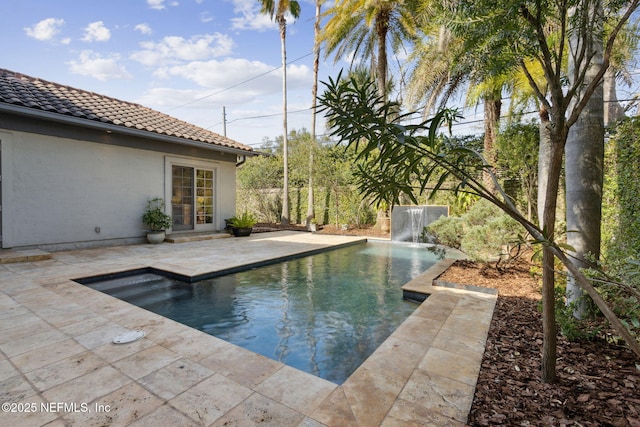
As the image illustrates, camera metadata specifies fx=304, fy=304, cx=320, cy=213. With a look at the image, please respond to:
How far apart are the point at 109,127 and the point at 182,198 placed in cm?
326

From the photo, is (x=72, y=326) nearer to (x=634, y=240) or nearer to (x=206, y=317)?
(x=206, y=317)

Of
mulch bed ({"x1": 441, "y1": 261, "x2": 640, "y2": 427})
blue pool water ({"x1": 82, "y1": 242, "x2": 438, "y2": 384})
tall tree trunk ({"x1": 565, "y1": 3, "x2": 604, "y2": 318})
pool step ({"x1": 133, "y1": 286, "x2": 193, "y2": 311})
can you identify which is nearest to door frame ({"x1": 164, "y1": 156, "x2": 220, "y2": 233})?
blue pool water ({"x1": 82, "y1": 242, "x2": 438, "y2": 384})

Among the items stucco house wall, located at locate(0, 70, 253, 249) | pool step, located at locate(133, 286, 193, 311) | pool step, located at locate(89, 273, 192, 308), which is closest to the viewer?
pool step, located at locate(133, 286, 193, 311)

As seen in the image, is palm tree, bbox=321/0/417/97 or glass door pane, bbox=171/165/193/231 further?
palm tree, bbox=321/0/417/97

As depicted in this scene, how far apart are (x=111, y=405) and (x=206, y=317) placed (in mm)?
2221

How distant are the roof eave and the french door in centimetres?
101

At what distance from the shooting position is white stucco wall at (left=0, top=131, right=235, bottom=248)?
7.17m

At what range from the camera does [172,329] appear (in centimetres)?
340

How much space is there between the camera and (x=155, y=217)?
9.26 meters

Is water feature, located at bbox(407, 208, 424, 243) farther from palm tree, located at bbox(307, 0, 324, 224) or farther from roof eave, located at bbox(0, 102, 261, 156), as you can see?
roof eave, located at bbox(0, 102, 261, 156)

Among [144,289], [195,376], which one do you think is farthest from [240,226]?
[195,376]

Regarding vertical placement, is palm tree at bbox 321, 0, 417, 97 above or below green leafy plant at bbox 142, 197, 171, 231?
above

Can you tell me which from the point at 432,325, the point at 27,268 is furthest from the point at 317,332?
the point at 27,268

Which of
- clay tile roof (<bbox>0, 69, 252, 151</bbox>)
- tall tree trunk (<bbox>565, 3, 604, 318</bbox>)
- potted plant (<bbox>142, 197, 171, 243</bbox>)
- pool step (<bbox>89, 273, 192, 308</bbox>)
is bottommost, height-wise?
pool step (<bbox>89, 273, 192, 308</bbox>)
